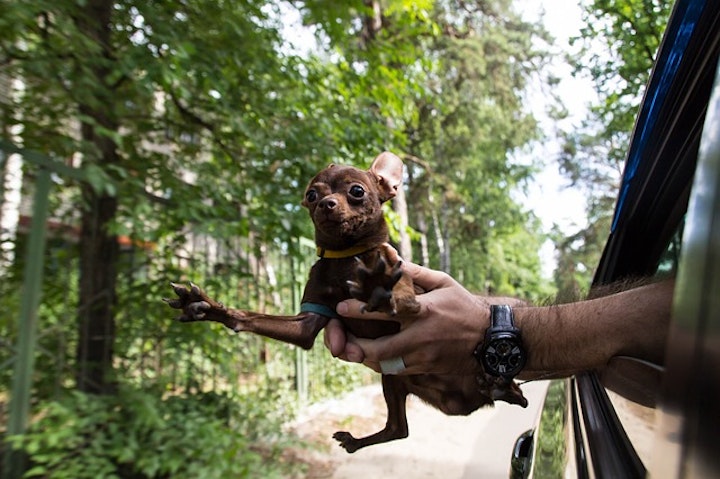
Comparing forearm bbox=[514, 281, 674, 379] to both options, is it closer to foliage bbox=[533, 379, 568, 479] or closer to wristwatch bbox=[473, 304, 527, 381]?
wristwatch bbox=[473, 304, 527, 381]

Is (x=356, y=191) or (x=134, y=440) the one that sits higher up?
(x=356, y=191)

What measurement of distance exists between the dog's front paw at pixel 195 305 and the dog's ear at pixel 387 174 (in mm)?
714

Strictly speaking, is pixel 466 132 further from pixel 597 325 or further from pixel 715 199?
pixel 715 199

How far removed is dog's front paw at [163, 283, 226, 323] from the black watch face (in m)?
Answer: 0.83

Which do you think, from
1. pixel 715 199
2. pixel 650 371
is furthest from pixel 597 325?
pixel 715 199

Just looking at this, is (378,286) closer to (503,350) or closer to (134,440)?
(503,350)

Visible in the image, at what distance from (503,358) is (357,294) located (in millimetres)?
536

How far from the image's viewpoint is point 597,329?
1.60 metres

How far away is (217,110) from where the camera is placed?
4.17m

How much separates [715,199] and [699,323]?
13cm

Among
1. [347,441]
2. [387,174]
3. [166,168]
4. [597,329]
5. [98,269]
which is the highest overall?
[166,168]

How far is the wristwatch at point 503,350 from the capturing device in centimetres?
168

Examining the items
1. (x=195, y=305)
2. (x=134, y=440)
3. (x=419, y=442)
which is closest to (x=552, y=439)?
(x=195, y=305)

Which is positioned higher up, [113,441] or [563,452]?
[563,452]
